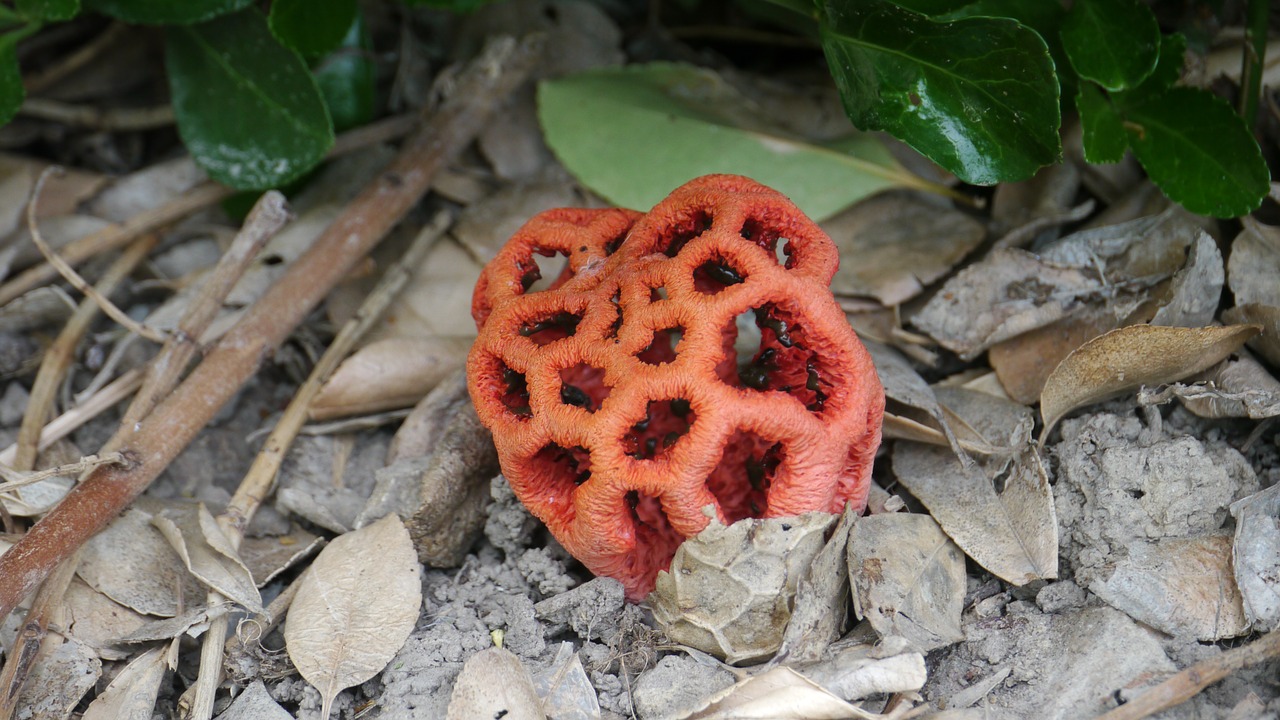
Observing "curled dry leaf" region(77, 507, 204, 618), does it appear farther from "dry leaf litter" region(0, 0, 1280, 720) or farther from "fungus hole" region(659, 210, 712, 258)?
"fungus hole" region(659, 210, 712, 258)

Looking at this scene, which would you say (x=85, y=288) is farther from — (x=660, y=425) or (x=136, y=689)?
(x=660, y=425)

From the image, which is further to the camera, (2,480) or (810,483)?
(2,480)

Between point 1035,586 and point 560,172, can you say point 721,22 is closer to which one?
point 560,172

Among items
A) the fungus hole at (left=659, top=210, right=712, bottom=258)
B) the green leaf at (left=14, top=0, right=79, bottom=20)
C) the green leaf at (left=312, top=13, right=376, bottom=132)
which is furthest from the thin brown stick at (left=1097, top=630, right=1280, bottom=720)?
the green leaf at (left=14, top=0, right=79, bottom=20)

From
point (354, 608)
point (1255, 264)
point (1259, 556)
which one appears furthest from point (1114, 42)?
point (354, 608)

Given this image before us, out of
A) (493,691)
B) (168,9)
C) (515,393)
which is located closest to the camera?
(493,691)

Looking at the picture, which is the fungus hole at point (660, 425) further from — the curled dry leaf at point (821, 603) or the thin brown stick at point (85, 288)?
the thin brown stick at point (85, 288)

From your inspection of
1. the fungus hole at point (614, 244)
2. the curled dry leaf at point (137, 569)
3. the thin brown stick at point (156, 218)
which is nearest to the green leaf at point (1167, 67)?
the fungus hole at point (614, 244)

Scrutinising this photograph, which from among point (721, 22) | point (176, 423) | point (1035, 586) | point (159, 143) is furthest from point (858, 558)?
point (159, 143)
